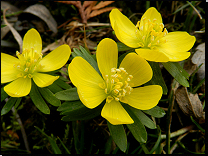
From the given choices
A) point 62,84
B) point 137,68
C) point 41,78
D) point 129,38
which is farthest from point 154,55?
point 41,78

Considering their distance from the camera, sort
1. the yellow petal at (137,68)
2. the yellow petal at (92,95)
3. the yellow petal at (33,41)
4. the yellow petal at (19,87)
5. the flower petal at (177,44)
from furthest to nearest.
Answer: the yellow petal at (33,41) < the flower petal at (177,44) < the yellow petal at (19,87) < the yellow petal at (137,68) < the yellow petal at (92,95)

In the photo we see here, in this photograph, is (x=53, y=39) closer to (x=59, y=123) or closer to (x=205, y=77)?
(x=59, y=123)

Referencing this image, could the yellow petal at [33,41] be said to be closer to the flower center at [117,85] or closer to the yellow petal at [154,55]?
the flower center at [117,85]

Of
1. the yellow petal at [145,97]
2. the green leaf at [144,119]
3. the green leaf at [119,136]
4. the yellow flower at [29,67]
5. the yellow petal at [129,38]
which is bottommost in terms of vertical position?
the green leaf at [119,136]

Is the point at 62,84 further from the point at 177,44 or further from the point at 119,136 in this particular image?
the point at 177,44

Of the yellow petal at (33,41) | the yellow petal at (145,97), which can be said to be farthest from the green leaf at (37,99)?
the yellow petal at (145,97)

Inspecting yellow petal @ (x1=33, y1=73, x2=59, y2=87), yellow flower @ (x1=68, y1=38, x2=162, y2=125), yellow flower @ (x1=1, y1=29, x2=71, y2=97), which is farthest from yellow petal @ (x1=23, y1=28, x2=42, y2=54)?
yellow flower @ (x1=68, y1=38, x2=162, y2=125)

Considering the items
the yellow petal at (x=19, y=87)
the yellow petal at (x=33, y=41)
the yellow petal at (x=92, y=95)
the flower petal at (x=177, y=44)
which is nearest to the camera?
the yellow petal at (x=92, y=95)

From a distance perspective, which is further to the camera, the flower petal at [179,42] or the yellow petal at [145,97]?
the flower petal at [179,42]
